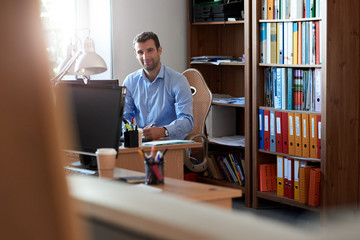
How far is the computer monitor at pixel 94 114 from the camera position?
2.49 m

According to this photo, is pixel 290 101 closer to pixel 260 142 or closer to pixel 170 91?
pixel 260 142

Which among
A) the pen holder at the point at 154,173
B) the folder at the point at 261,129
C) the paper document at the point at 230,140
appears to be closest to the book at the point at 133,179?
the pen holder at the point at 154,173

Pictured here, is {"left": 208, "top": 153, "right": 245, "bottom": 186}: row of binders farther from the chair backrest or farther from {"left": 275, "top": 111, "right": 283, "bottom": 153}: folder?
the chair backrest

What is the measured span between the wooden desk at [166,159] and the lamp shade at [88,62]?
34.0 inches

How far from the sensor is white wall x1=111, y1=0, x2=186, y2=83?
4984 millimetres

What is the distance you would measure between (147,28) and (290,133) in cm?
172

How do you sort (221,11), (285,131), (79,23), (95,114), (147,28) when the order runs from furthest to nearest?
(147,28), (79,23), (221,11), (285,131), (95,114)

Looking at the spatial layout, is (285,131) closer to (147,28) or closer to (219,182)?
(219,182)

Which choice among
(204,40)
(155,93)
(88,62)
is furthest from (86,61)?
(204,40)

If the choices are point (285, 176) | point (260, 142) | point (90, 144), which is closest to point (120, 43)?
point (260, 142)

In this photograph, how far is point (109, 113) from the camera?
252cm

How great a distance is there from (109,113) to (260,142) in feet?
7.33

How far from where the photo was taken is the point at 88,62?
11.8 ft

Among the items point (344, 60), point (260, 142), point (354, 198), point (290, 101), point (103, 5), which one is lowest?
point (354, 198)
